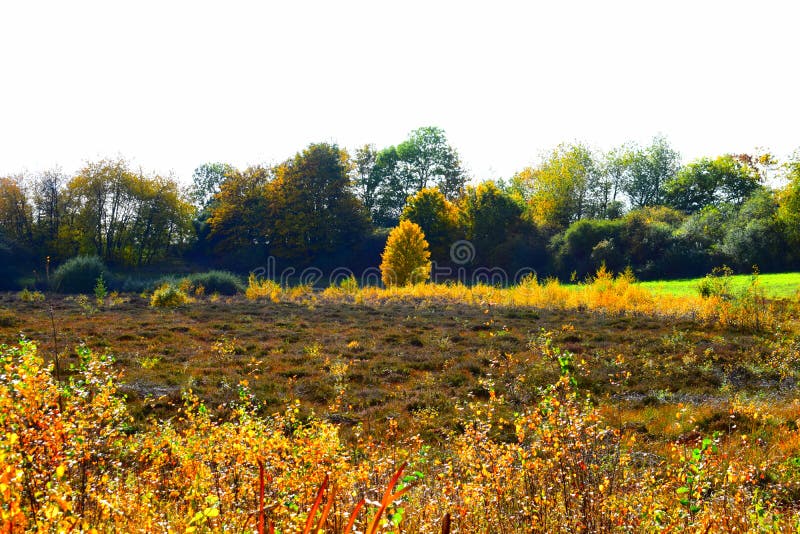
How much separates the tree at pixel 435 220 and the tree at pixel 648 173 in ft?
56.6

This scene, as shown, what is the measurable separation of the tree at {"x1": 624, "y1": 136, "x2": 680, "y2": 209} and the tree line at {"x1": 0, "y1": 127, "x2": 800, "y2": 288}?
9cm

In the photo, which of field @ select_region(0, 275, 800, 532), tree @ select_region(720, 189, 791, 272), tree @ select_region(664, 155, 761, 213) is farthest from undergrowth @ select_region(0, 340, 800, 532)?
tree @ select_region(664, 155, 761, 213)

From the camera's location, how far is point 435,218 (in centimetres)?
3381

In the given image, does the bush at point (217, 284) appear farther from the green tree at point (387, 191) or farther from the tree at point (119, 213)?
the green tree at point (387, 191)

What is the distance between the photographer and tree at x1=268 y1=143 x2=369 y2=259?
3662 centimetres

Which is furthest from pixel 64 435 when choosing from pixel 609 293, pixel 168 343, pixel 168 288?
pixel 168 288

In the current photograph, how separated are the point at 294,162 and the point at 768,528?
37.2 metres

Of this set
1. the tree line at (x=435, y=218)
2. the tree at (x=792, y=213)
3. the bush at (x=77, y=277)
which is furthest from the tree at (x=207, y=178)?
the tree at (x=792, y=213)

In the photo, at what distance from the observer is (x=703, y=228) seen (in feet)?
90.3

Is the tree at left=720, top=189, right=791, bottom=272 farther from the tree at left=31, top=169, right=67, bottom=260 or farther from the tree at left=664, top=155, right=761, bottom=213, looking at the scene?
the tree at left=31, top=169, right=67, bottom=260

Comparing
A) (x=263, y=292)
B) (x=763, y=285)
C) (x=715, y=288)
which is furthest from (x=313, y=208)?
(x=715, y=288)

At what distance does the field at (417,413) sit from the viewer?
101 inches

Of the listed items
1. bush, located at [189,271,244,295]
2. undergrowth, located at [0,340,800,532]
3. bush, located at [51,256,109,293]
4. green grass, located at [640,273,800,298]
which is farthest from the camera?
bush, located at [189,271,244,295]

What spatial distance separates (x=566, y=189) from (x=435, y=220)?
10423 millimetres
